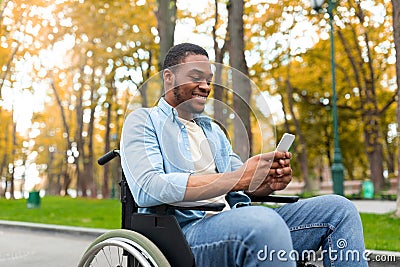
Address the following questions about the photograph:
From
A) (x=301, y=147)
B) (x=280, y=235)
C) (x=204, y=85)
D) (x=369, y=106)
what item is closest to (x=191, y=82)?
(x=204, y=85)

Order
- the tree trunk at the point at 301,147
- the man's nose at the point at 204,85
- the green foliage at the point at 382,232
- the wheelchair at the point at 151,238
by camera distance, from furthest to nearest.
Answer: the tree trunk at the point at 301,147, the green foliage at the point at 382,232, the man's nose at the point at 204,85, the wheelchair at the point at 151,238

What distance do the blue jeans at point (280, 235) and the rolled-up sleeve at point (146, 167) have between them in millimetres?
194

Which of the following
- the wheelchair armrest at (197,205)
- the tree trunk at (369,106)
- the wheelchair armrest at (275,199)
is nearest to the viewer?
the wheelchair armrest at (197,205)

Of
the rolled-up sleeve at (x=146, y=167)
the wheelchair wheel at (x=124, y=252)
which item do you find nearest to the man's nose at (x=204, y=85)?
the rolled-up sleeve at (x=146, y=167)

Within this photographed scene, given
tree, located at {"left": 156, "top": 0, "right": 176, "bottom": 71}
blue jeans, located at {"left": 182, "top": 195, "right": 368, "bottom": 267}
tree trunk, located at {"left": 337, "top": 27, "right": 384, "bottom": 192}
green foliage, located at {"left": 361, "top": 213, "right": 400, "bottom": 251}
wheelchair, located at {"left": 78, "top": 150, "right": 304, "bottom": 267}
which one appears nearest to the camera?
blue jeans, located at {"left": 182, "top": 195, "right": 368, "bottom": 267}

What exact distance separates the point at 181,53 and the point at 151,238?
2.75 ft

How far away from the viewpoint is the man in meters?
2.21

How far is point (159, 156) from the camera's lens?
2.54m

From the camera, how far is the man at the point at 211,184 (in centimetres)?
221

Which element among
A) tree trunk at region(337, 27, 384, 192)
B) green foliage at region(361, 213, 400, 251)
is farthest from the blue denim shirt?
tree trunk at region(337, 27, 384, 192)

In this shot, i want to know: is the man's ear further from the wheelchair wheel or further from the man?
the wheelchair wheel

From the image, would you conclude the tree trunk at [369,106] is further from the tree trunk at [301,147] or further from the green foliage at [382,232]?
the green foliage at [382,232]

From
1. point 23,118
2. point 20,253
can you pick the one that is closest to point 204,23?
point 20,253

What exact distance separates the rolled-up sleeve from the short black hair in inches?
10.2
